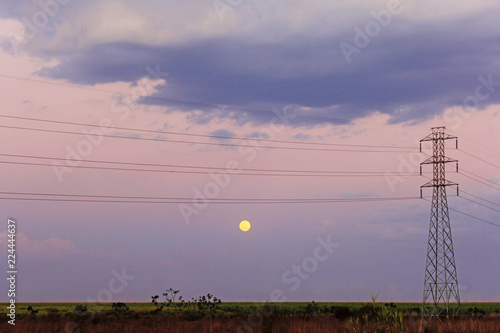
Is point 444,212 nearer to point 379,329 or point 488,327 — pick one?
point 488,327

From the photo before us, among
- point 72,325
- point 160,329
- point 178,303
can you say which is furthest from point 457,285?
point 72,325

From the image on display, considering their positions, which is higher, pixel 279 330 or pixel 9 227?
pixel 9 227

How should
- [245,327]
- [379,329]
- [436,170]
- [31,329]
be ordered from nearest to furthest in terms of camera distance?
[379,329] → [245,327] → [31,329] → [436,170]

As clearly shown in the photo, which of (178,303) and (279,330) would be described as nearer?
(279,330)

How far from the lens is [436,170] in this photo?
56875 millimetres

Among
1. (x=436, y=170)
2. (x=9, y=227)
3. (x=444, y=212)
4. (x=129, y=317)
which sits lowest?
(x=129, y=317)

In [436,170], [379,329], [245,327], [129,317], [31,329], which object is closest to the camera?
[379,329]

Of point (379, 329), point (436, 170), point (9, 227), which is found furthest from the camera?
point (436, 170)

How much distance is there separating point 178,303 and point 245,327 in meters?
22.2

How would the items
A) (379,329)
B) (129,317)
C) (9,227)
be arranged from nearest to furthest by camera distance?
(379,329) → (9,227) → (129,317)

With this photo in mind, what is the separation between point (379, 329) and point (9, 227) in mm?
20288

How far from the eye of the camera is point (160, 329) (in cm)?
3641

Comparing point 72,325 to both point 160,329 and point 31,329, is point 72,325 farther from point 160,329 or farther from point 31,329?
point 160,329

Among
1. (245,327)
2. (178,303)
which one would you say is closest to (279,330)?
(245,327)
